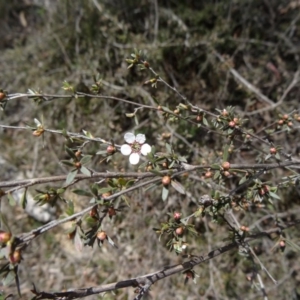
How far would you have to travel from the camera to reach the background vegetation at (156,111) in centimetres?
322

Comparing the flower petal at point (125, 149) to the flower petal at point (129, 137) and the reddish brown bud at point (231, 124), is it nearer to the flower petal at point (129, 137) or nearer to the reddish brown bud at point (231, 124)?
the flower petal at point (129, 137)

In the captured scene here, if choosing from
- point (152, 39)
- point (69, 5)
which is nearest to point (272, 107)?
point (152, 39)

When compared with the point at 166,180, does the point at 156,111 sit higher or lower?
lower

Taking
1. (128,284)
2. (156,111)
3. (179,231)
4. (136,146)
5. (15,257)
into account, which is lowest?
(156,111)

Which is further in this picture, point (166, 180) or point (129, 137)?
point (129, 137)

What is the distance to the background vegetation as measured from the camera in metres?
3.22

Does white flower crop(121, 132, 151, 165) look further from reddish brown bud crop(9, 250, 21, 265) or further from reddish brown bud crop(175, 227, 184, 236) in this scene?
reddish brown bud crop(9, 250, 21, 265)

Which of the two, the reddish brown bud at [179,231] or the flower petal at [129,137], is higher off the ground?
the flower petal at [129,137]

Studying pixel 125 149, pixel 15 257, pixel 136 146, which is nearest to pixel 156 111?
pixel 136 146

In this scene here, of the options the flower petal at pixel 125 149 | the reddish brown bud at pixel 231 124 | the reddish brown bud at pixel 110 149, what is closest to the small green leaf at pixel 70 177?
the reddish brown bud at pixel 110 149

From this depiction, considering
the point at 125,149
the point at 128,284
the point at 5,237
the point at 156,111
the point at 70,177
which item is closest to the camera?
the point at 5,237

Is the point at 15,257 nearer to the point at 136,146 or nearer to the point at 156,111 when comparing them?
the point at 136,146

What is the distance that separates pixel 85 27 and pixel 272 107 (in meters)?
1.91

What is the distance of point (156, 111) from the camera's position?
317 centimetres
